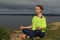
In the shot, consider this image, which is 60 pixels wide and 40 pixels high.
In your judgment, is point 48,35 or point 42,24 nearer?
point 42,24

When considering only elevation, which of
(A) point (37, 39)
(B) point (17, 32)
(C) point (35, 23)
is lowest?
(B) point (17, 32)

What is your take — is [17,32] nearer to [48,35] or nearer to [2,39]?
[48,35]

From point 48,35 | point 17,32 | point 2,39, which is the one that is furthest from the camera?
point 17,32

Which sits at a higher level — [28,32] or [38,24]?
[38,24]

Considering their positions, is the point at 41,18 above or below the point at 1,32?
above

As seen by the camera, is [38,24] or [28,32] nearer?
[38,24]

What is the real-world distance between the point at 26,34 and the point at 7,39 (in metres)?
5.17

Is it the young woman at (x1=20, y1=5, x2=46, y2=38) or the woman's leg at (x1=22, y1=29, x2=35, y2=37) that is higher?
the young woman at (x1=20, y1=5, x2=46, y2=38)

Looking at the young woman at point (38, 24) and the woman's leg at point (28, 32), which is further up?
the young woman at point (38, 24)

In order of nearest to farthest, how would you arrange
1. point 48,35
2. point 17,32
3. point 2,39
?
1. point 2,39
2. point 48,35
3. point 17,32

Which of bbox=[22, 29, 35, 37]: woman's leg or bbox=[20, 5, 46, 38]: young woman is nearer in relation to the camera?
bbox=[20, 5, 46, 38]: young woman

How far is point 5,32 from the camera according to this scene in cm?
1411

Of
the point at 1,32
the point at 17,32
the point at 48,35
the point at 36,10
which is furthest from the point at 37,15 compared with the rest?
the point at 17,32

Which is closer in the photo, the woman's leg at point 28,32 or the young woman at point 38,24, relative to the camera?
the young woman at point 38,24
